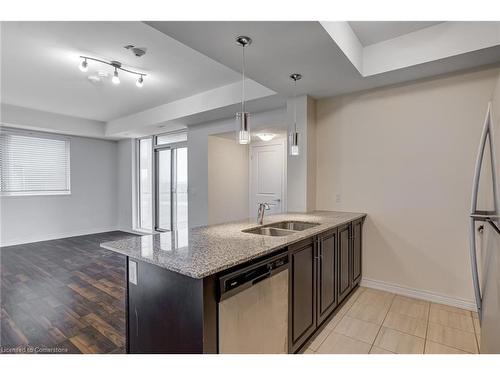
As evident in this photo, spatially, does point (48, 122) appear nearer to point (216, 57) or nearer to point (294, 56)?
point (216, 57)

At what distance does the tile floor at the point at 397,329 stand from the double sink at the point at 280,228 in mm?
880

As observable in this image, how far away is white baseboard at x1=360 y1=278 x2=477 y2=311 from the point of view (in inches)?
103

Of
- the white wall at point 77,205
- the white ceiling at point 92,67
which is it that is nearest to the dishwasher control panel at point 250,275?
the white ceiling at point 92,67

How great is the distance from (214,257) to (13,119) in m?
5.60

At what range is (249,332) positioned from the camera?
144cm

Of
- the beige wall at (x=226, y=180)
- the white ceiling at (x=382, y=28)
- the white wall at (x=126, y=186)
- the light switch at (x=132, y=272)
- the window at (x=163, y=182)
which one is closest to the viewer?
the light switch at (x=132, y=272)

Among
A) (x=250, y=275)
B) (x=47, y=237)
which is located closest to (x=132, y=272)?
(x=250, y=275)

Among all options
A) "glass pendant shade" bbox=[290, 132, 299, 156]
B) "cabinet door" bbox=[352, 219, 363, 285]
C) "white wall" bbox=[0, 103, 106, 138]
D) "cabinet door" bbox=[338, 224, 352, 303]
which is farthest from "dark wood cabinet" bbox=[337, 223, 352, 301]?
"white wall" bbox=[0, 103, 106, 138]

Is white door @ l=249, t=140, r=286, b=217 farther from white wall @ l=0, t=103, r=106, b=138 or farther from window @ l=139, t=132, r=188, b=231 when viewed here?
white wall @ l=0, t=103, r=106, b=138

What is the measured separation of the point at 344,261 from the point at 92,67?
12.2ft

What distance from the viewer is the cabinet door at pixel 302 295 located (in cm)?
180

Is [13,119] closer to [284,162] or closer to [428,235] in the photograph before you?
[284,162]

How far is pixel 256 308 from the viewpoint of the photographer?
1.49m

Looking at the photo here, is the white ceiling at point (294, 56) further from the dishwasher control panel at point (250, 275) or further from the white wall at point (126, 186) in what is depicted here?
the white wall at point (126, 186)
